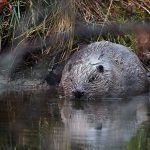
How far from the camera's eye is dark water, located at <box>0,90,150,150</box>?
5.51m

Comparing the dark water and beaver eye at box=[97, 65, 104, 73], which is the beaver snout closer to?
the dark water

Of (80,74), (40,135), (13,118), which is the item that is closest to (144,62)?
(80,74)

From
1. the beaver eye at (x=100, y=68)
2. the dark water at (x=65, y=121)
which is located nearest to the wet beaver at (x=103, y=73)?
the beaver eye at (x=100, y=68)

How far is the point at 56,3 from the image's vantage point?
30.9 feet

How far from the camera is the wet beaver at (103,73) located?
809 cm

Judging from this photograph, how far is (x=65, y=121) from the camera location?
6516 millimetres

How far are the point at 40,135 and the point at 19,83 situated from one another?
126 inches

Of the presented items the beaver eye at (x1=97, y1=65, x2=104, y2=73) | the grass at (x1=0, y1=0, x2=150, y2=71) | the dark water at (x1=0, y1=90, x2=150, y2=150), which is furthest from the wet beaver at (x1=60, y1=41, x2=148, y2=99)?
the grass at (x1=0, y1=0, x2=150, y2=71)

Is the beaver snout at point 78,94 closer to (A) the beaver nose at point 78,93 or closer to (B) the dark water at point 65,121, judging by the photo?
(A) the beaver nose at point 78,93

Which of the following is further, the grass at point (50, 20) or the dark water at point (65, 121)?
the grass at point (50, 20)

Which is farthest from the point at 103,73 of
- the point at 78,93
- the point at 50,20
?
the point at 50,20

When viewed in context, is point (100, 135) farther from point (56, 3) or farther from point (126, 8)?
point (126, 8)

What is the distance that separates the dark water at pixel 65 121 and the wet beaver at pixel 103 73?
17 cm

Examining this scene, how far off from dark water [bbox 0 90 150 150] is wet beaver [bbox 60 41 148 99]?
6.8 inches
